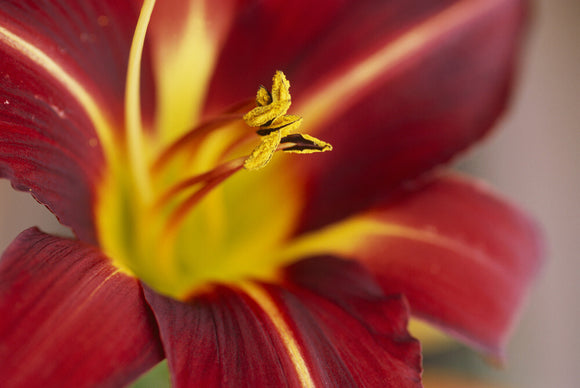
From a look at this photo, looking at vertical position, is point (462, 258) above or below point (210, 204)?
below

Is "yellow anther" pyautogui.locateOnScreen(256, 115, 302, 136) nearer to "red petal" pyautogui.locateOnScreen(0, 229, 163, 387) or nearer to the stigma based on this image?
the stigma

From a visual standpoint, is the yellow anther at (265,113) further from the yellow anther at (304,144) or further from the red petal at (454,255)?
the red petal at (454,255)

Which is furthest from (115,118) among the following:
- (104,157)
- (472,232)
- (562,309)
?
(562,309)

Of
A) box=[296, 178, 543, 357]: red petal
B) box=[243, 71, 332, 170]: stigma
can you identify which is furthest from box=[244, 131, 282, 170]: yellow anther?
box=[296, 178, 543, 357]: red petal

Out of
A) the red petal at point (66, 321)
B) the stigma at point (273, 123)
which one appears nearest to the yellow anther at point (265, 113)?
the stigma at point (273, 123)

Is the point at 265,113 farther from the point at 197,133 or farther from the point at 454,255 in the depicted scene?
the point at 454,255

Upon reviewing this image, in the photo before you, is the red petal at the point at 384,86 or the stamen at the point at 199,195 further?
the red petal at the point at 384,86

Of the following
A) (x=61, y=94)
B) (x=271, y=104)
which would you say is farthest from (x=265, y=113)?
(x=61, y=94)

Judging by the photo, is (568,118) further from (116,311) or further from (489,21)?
(116,311)
